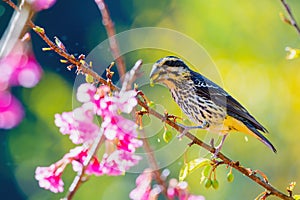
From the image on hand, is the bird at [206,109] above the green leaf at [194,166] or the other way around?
above

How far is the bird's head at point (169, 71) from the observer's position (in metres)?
1.70

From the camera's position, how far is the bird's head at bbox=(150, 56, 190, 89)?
66.9 inches

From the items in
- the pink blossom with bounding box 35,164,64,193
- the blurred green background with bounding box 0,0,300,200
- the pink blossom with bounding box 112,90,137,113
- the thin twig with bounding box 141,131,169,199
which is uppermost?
the blurred green background with bounding box 0,0,300,200

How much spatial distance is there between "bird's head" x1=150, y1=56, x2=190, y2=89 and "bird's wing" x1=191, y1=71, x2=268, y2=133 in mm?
76

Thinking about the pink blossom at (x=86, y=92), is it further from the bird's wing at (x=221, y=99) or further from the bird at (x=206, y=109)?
the bird's wing at (x=221, y=99)

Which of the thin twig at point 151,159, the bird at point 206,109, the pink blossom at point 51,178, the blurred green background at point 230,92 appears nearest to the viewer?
the thin twig at point 151,159

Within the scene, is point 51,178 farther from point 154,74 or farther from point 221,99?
point 221,99

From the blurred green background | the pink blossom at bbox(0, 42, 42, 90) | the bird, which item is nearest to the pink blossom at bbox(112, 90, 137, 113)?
the pink blossom at bbox(0, 42, 42, 90)

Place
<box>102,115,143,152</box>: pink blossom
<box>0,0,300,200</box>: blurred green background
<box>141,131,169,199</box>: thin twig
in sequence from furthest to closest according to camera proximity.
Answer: <box>0,0,300,200</box>: blurred green background → <box>102,115,143,152</box>: pink blossom → <box>141,131,169,199</box>: thin twig

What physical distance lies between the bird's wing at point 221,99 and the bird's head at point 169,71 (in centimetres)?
8

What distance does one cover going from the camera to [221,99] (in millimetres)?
2160

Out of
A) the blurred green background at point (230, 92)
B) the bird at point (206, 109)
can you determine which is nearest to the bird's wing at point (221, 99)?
the bird at point (206, 109)

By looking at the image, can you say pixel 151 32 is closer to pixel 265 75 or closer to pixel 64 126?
pixel 265 75

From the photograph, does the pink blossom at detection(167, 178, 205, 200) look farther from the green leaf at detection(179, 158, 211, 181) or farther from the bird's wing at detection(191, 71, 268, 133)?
the bird's wing at detection(191, 71, 268, 133)
